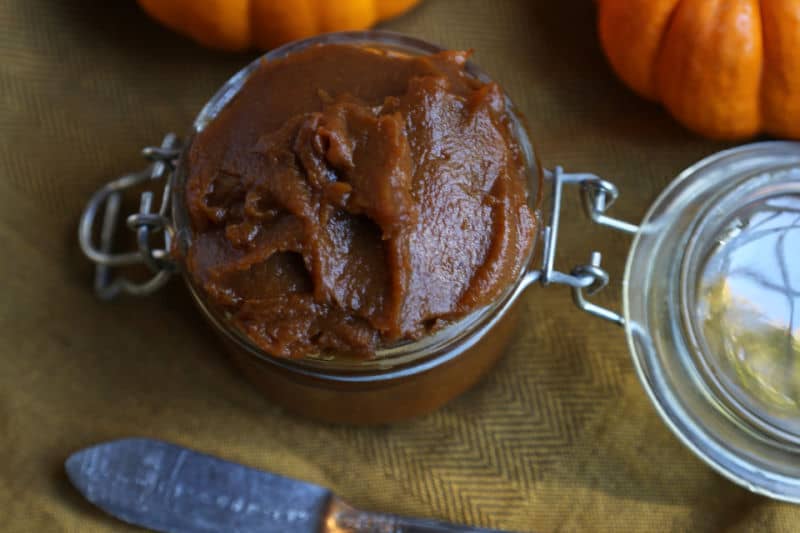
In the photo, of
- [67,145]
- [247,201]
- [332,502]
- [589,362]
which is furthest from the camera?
[67,145]

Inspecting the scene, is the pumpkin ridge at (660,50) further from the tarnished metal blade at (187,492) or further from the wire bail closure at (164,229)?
the tarnished metal blade at (187,492)

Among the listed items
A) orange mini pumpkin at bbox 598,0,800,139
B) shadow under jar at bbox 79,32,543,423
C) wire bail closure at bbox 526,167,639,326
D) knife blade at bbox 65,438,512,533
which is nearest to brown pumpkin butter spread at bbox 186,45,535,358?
shadow under jar at bbox 79,32,543,423

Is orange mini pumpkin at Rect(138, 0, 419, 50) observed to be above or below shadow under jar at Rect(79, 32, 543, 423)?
above

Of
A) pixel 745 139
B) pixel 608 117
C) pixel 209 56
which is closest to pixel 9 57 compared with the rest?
pixel 209 56

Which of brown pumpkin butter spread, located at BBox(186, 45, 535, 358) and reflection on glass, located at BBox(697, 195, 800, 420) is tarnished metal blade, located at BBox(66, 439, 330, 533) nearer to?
brown pumpkin butter spread, located at BBox(186, 45, 535, 358)

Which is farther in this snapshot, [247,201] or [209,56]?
[209,56]

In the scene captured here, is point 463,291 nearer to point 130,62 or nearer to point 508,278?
point 508,278

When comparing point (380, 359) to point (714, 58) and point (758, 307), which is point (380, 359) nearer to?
point (758, 307)
